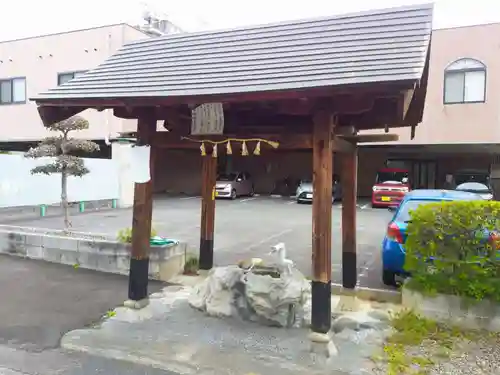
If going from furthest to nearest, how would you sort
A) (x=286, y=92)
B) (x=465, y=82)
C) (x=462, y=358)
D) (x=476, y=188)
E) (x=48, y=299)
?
(x=476, y=188), (x=465, y=82), (x=48, y=299), (x=462, y=358), (x=286, y=92)

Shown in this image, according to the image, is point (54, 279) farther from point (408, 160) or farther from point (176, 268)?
point (408, 160)

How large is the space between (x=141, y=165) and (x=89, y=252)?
2.98m

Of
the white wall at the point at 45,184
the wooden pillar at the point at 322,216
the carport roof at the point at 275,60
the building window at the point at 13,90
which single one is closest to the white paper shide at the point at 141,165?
the carport roof at the point at 275,60

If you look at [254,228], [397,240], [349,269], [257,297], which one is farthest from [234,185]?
[257,297]

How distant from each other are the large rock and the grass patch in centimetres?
104

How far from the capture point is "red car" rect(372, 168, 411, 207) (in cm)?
1847

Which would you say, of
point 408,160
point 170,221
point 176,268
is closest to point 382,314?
point 176,268

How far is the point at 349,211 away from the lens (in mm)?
6230

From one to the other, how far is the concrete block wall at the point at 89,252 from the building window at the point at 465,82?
1388cm

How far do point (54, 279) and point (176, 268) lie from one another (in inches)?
73.4

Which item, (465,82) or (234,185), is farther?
(234,185)

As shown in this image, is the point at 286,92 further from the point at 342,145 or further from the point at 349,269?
the point at 349,269

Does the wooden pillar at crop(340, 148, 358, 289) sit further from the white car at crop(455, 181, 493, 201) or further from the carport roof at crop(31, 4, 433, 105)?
the white car at crop(455, 181, 493, 201)

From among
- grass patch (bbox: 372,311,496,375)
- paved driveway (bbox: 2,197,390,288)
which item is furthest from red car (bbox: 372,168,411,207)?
grass patch (bbox: 372,311,496,375)
